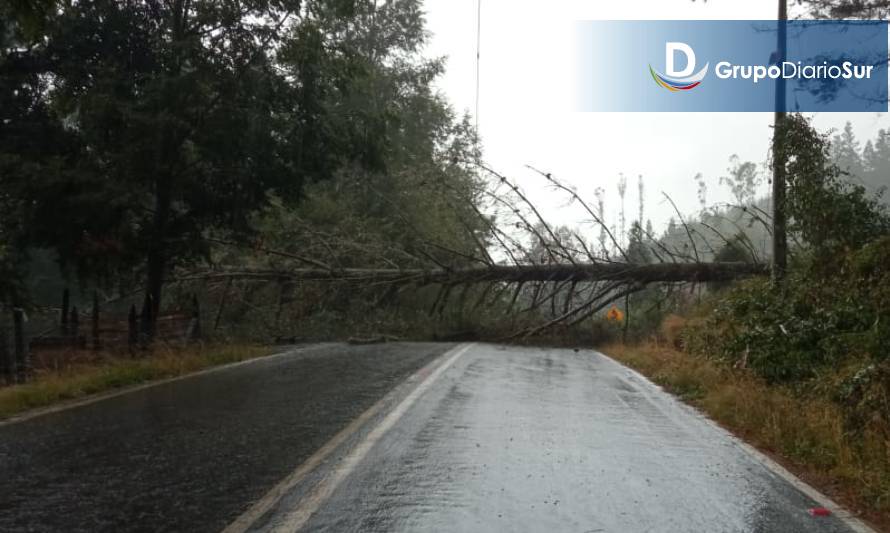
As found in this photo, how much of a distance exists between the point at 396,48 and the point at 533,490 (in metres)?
36.0

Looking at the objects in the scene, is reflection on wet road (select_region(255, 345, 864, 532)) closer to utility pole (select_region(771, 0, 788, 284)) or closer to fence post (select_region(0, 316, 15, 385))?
utility pole (select_region(771, 0, 788, 284))

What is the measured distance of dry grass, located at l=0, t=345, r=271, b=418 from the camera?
28.6 feet

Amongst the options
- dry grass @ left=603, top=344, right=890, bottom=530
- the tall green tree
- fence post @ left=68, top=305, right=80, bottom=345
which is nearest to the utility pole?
dry grass @ left=603, top=344, right=890, bottom=530

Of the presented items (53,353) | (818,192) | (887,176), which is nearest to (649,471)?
(818,192)

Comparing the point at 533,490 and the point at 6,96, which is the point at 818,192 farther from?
the point at 6,96

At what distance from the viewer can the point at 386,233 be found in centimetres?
3103

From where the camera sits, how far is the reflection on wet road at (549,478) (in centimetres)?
479

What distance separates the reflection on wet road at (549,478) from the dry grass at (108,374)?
3959 millimetres

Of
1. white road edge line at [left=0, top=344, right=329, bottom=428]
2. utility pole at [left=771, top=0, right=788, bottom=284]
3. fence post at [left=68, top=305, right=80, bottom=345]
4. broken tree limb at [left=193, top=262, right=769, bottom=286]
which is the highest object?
utility pole at [left=771, top=0, right=788, bottom=284]

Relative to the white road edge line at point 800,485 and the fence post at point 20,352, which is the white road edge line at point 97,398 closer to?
the fence post at point 20,352

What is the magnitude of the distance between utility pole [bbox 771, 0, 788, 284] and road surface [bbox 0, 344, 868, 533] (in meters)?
5.92

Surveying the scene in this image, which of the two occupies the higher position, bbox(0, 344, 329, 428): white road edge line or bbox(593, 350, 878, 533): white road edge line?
bbox(0, 344, 329, 428): white road edge line

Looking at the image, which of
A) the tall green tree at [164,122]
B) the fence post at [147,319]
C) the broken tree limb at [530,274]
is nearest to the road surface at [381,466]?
the tall green tree at [164,122]

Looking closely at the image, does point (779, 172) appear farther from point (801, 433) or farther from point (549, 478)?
point (549, 478)
